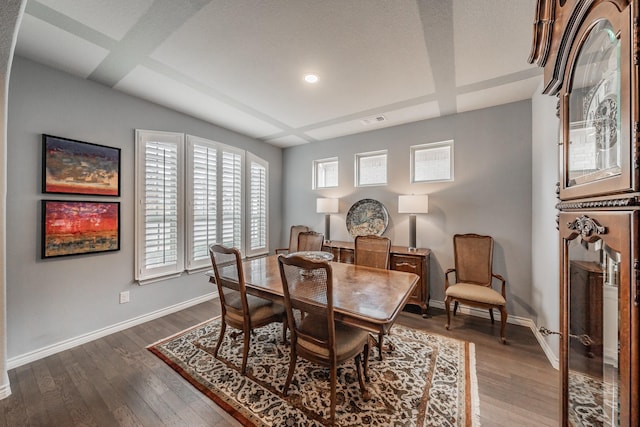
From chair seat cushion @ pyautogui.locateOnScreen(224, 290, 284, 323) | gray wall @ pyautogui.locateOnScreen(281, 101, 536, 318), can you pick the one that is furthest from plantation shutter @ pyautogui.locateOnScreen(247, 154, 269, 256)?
chair seat cushion @ pyautogui.locateOnScreen(224, 290, 284, 323)

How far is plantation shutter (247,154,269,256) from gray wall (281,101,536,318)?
1.59 metres

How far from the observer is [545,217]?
95.7 inches

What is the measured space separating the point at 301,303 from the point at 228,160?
3.09 m

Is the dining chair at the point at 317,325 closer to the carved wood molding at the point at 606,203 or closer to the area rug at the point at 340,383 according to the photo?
the area rug at the point at 340,383

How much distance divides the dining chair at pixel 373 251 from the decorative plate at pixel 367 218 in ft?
3.81

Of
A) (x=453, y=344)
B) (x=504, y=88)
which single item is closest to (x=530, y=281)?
(x=453, y=344)

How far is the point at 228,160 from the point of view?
394cm

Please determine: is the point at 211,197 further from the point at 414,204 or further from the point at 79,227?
the point at 414,204

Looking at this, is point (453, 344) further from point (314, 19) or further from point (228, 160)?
point (228, 160)

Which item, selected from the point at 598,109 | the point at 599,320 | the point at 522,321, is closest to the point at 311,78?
the point at 598,109

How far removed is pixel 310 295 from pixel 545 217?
259 centimetres

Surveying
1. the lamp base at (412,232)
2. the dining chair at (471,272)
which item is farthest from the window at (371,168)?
the dining chair at (471,272)

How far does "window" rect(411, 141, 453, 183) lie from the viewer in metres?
3.48

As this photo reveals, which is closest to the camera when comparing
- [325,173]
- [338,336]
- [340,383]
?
[338,336]
